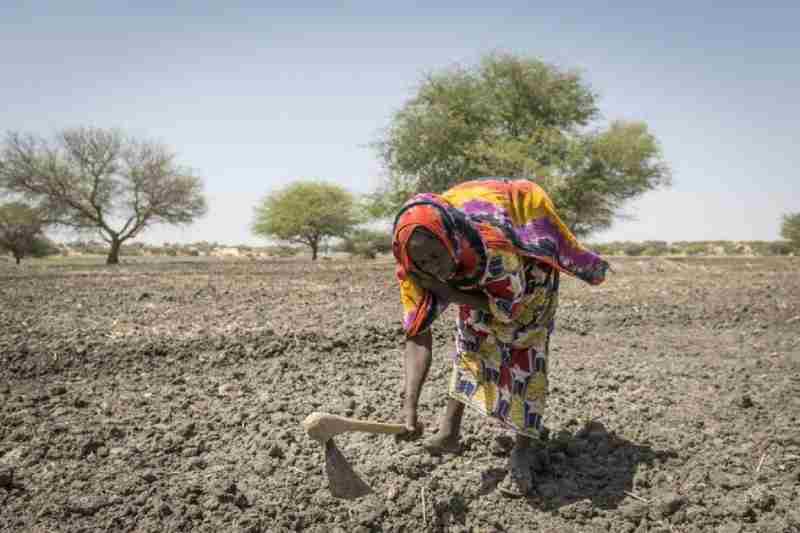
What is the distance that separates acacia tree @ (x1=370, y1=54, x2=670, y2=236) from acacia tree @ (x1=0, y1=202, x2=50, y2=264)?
19.0 meters

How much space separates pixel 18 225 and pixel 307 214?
18358 mm

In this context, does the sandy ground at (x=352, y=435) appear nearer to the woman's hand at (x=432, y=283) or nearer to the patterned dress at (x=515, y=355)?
the patterned dress at (x=515, y=355)

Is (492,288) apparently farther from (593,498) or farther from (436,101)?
(436,101)

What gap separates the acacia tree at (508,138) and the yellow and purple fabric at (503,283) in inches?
761

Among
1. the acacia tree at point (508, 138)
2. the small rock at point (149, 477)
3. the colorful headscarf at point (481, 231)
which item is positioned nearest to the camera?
the colorful headscarf at point (481, 231)

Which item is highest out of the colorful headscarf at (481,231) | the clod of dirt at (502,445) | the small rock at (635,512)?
the colorful headscarf at (481,231)

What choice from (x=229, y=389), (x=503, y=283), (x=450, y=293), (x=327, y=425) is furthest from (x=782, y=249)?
(x=327, y=425)

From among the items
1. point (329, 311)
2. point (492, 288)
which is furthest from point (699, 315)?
point (492, 288)

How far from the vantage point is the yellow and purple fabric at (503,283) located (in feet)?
7.82

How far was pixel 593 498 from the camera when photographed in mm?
2648

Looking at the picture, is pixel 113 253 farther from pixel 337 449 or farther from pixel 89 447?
pixel 337 449

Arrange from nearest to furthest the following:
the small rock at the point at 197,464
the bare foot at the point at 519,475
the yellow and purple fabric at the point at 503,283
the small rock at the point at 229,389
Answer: the yellow and purple fabric at the point at 503,283 → the bare foot at the point at 519,475 → the small rock at the point at 197,464 → the small rock at the point at 229,389

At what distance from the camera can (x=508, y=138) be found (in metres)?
22.7

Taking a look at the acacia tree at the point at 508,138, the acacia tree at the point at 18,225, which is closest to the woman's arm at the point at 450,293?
the acacia tree at the point at 508,138
